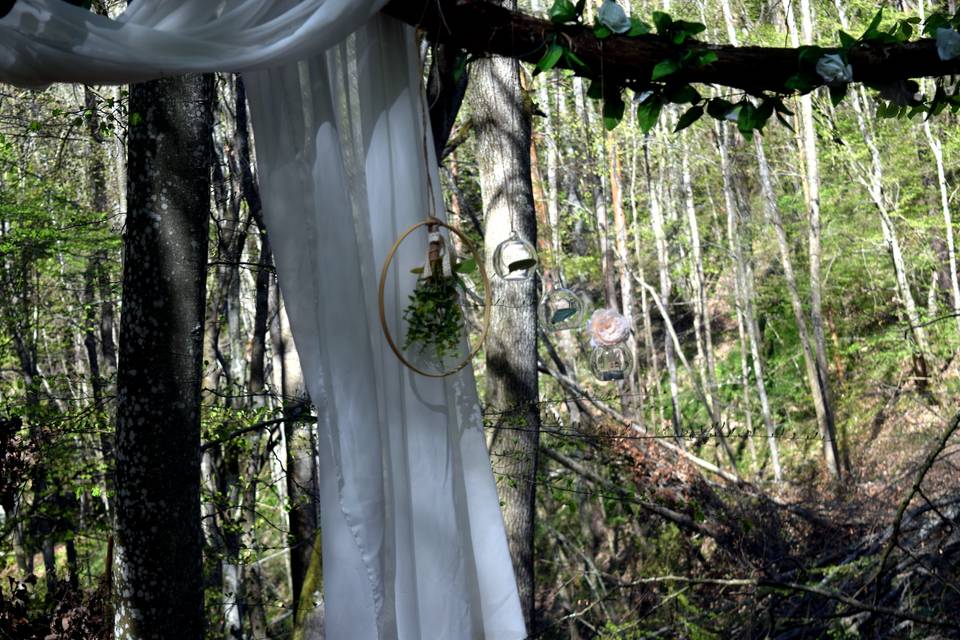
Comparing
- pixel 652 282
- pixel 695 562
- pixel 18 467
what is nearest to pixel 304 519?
pixel 18 467

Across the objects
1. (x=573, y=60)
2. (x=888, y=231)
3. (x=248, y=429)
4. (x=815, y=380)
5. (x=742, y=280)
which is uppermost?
(x=888, y=231)

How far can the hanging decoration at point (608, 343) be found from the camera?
3.03 meters

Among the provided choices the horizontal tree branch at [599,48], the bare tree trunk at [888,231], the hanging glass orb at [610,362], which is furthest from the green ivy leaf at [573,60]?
the bare tree trunk at [888,231]

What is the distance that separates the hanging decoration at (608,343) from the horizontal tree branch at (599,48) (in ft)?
3.97

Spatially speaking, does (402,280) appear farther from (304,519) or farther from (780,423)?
(780,423)

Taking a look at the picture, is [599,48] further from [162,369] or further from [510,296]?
[510,296]

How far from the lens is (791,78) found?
1.88 meters

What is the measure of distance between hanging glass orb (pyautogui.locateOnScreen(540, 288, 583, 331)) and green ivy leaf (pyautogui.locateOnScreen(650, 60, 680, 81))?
42.2 inches

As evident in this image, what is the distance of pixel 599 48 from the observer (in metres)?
1.85

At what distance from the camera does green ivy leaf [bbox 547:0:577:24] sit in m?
1.82

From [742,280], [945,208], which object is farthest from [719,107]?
[742,280]

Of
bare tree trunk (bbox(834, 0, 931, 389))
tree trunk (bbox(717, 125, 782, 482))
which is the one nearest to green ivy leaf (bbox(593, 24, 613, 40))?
bare tree trunk (bbox(834, 0, 931, 389))

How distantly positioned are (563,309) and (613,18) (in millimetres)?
1151

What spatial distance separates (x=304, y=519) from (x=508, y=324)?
140cm
